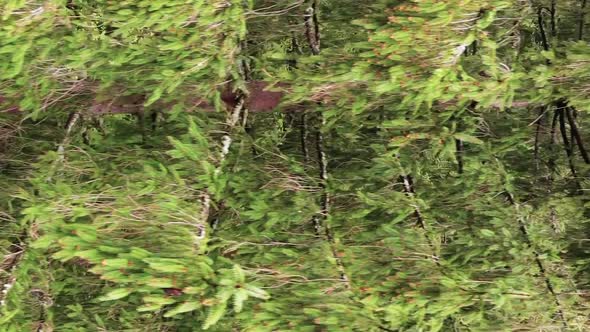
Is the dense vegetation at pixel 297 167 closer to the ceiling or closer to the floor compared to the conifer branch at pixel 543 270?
closer to the ceiling

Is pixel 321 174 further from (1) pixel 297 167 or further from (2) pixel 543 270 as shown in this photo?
(2) pixel 543 270

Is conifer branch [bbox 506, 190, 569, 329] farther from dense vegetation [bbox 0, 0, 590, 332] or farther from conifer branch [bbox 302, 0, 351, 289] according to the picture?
conifer branch [bbox 302, 0, 351, 289]

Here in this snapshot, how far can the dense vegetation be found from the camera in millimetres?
2875

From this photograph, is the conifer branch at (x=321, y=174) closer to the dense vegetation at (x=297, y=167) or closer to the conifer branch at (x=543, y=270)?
the dense vegetation at (x=297, y=167)

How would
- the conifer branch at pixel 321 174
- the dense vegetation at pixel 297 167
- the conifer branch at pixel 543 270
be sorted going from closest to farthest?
the dense vegetation at pixel 297 167
the conifer branch at pixel 543 270
the conifer branch at pixel 321 174

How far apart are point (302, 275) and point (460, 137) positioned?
1.39 m

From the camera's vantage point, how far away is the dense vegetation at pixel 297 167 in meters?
2.88

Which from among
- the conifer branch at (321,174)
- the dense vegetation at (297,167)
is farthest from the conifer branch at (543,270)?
the conifer branch at (321,174)

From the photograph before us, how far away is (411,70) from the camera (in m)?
2.89

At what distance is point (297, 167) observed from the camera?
384cm

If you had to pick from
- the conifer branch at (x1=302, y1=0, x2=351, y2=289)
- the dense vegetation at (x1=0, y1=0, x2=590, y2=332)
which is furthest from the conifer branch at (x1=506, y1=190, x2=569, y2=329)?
the conifer branch at (x1=302, y1=0, x2=351, y2=289)

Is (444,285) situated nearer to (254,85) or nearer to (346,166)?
(346,166)

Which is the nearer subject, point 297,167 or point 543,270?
point 543,270

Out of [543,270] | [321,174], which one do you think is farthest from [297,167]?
[543,270]
